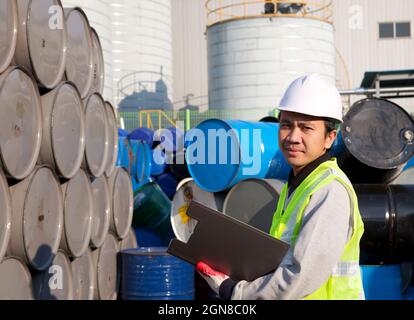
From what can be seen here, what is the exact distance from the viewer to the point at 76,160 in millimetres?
4348

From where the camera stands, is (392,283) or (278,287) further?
(392,283)

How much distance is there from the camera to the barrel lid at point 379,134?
5562 mm

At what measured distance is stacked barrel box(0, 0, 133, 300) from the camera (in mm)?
3463

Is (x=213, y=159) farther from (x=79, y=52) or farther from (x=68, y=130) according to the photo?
(x=68, y=130)

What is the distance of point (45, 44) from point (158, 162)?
17.0 ft

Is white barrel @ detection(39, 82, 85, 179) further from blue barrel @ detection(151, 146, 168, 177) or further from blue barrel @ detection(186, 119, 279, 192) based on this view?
blue barrel @ detection(151, 146, 168, 177)

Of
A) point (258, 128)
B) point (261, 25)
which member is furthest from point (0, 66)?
point (261, 25)

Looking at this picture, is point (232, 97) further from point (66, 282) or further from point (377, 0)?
point (66, 282)

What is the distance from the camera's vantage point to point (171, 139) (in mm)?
9742

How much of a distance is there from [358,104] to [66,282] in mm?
3112

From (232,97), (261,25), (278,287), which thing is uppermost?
(261,25)

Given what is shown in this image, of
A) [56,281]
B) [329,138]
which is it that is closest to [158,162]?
[56,281]

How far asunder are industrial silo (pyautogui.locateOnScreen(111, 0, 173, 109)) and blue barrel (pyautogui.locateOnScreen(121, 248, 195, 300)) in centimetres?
1115

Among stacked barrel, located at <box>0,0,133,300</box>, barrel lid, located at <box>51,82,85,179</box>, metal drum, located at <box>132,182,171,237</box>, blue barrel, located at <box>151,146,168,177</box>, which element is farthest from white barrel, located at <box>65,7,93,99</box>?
blue barrel, located at <box>151,146,168,177</box>
